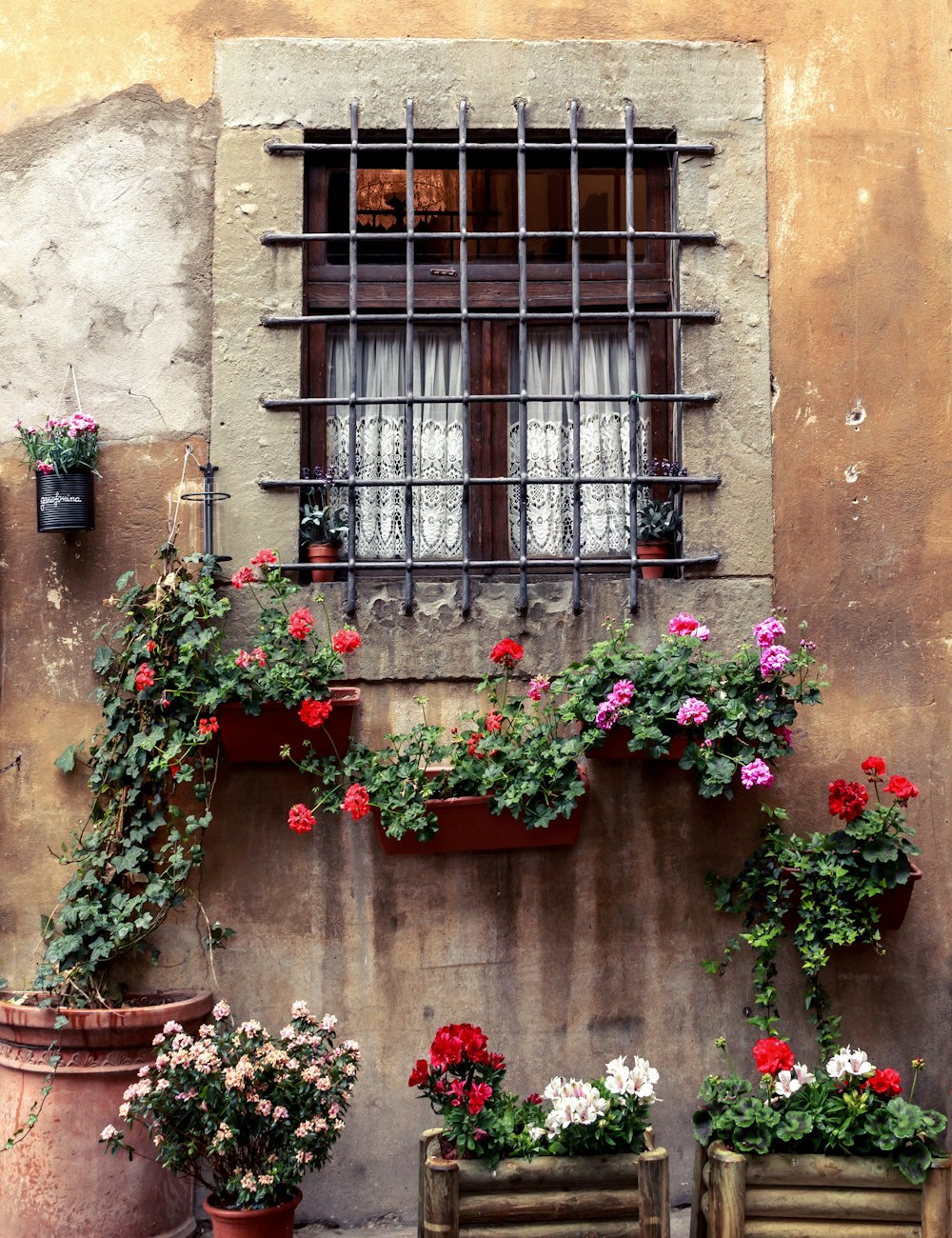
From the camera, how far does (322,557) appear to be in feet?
14.5

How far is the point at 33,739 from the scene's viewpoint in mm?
4375

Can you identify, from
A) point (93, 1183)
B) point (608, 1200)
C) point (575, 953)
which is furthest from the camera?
point (575, 953)

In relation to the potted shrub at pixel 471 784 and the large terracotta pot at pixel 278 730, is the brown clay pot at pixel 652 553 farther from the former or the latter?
the large terracotta pot at pixel 278 730

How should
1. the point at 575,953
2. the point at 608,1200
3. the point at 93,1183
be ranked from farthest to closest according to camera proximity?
the point at 575,953 → the point at 93,1183 → the point at 608,1200

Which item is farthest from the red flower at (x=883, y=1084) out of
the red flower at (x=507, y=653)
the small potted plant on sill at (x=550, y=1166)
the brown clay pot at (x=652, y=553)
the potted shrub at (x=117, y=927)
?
the potted shrub at (x=117, y=927)

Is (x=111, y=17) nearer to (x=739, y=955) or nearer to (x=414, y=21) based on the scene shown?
(x=414, y=21)

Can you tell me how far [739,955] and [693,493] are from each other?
4.97 feet

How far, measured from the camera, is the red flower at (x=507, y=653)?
13.6 ft

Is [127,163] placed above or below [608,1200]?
above

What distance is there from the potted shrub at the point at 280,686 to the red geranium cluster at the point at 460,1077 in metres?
1.01

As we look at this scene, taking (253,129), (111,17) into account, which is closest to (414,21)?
(253,129)

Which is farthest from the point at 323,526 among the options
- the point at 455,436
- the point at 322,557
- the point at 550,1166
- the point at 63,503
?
the point at 550,1166

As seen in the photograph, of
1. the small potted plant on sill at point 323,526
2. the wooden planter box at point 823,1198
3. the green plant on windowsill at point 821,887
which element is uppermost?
the small potted plant on sill at point 323,526

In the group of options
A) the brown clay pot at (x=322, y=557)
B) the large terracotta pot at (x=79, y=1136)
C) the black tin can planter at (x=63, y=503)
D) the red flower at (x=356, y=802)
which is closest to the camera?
the large terracotta pot at (x=79, y=1136)
